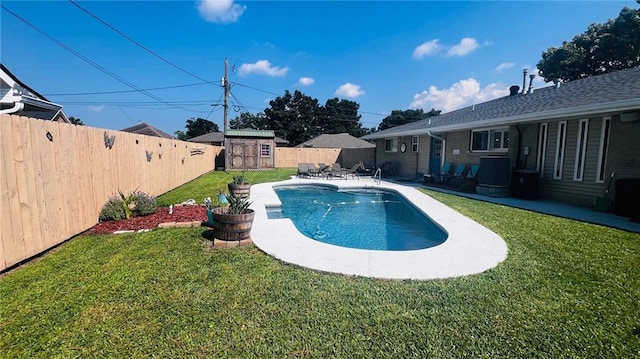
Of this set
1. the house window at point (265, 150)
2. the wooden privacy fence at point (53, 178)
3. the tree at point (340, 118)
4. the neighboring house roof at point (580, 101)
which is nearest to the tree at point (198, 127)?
the tree at point (340, 118)

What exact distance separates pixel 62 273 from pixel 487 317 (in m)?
4.77

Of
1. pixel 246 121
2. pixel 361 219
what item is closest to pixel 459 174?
pixel 361 219

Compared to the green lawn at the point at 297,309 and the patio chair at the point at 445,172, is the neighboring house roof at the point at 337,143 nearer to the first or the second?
the patio chair at the point at 445,172

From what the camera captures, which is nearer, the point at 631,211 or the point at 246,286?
the point at 246,286

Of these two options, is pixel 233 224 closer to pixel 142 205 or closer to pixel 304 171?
pixel 142 205

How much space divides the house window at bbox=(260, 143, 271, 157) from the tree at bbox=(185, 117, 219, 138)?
42.6 meters

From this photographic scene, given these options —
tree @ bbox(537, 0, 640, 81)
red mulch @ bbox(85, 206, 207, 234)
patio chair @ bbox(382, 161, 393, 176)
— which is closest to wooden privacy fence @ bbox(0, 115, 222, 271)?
red mulch @ bbox(85, 206, 207, 234)

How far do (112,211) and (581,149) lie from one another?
40.0 feet

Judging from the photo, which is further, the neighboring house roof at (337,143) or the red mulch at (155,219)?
the neighboring house roof at (337,143)

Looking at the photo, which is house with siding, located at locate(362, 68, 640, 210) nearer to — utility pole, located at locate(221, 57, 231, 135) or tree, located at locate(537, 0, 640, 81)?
tree, located at locate(537, 0, 640, 81)

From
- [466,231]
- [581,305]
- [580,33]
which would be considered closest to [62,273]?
[581,305]

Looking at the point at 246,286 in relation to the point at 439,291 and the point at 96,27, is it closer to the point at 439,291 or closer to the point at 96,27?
the point at 439,291

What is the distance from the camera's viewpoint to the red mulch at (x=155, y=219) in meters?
5.28

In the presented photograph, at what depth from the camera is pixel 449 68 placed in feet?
62.2
